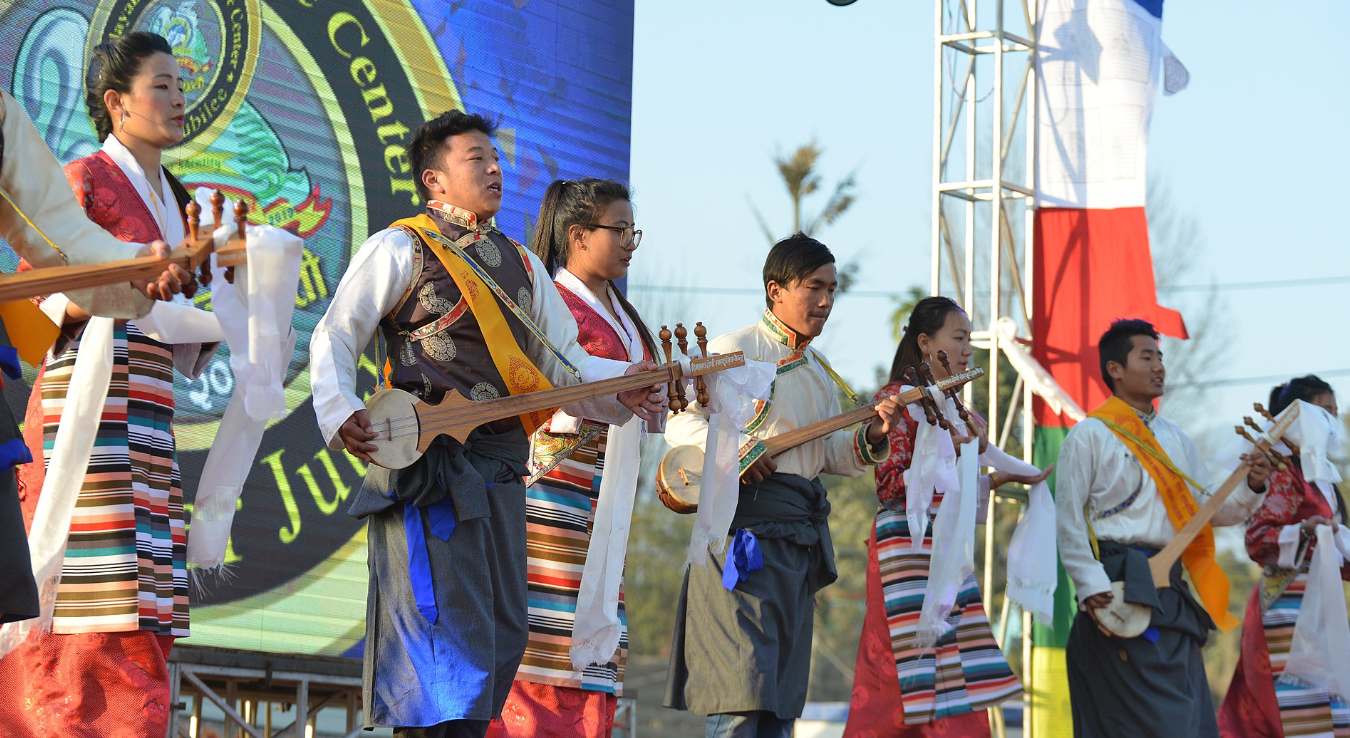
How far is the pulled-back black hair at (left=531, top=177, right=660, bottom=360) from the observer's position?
4375mm

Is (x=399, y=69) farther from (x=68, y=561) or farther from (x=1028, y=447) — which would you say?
(x=1028, y=447)

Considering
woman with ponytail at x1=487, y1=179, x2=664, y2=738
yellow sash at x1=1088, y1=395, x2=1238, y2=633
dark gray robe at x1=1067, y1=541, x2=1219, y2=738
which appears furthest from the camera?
yellow sash at x1=1088, y1=395, x2=1238, y2=633

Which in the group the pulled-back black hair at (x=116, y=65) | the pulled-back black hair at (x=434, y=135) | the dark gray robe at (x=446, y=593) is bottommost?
the dark gray robe at (x=446, y=593)

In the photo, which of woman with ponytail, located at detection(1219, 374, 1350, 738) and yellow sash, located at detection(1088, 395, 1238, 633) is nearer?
yellow sash, located at detection(1088, 395, 1238, 633)

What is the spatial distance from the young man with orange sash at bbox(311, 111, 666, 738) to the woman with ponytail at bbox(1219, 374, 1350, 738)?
3556 mm

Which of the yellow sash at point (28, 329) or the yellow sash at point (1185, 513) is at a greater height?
the yellow sash at point (28, 329)

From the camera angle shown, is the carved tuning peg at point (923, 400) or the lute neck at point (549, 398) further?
the carved tuning peg at point (923, 400)

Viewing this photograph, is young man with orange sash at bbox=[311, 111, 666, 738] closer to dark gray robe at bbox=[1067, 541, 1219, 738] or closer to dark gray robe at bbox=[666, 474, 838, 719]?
dark gray robe at bbox=[666, 474, 838, 719]

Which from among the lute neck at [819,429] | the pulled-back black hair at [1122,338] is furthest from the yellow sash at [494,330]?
the pulled-back black hair at [1122,338]

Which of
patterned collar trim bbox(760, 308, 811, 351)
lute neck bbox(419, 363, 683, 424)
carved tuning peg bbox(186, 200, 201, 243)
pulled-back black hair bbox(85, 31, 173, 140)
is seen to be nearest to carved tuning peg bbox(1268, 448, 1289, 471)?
patterned collar trim bbox(760, 308, 811, 351)

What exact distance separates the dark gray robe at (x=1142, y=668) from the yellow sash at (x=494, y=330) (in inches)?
112

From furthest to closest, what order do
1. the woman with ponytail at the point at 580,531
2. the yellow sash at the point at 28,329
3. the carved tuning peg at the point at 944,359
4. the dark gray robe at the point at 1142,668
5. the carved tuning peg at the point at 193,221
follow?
the dark gray robe at the point at 1142,668 < the carved tuning peg at the point at 944,359 < the woman with ponytail at the point at 580,531 < the yellow sash at the point at 28,329 < the carved tuning peg at the point at 193,221

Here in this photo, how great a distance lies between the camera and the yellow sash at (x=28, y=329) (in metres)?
3.01

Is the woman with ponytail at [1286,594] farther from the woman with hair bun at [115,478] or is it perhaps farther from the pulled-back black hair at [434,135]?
the woman with hair bun at [115,478]
